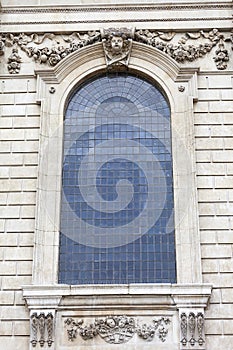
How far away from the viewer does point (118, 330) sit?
53.1 feet

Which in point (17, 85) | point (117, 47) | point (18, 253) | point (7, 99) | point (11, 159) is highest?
point (117, 47)

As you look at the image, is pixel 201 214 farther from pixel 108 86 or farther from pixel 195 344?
pixel 108 86

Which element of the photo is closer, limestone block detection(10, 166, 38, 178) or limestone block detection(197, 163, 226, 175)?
limestone block detection(197, 163, 226, 175)

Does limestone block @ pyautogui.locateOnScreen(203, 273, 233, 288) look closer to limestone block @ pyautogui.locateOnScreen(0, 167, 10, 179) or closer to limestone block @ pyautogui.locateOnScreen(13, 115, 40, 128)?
limestone block @ pyautogui.locateOnScreen(0, 167, 10, 179)

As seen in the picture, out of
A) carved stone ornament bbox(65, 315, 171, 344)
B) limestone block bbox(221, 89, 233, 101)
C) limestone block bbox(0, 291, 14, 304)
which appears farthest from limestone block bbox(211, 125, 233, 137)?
limestone block bbox(0, 291, 14, 304)

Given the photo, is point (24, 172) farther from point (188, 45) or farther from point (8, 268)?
point (188, 45)

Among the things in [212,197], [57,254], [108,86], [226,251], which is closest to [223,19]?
[108,86]

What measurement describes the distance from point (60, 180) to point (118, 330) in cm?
420

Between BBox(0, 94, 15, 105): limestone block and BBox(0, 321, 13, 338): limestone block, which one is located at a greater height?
BBox(0, 94, 15, 105): limestone block

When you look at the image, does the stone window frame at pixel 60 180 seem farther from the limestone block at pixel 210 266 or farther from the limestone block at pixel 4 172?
the limestone block at pixel 4 172

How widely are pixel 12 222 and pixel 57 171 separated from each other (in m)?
1.78

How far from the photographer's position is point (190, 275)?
16750mm

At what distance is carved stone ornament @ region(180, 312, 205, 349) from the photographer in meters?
15.9

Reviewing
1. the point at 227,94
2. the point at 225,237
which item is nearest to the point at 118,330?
the point at 225,237
